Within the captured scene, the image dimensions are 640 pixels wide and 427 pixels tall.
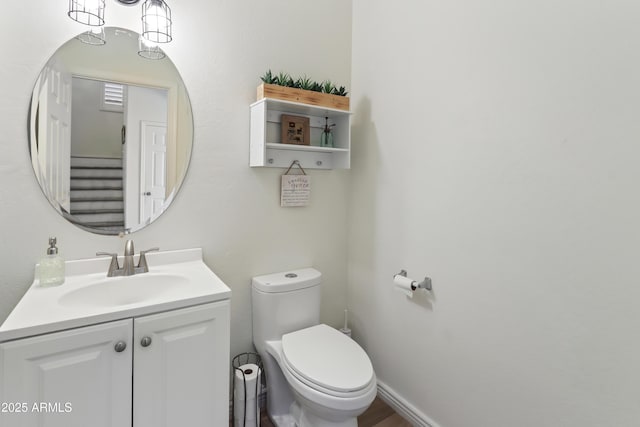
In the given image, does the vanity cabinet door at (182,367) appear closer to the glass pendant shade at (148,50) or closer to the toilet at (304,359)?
the toilet at (304,359)

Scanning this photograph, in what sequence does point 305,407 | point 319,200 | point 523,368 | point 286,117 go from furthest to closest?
point 319,200 < point 286,117 < point 305,407 < point 523,368

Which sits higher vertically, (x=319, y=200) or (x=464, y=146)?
(x=464, y=146)

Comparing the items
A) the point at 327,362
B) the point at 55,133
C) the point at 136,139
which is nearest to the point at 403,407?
the point at 327,362

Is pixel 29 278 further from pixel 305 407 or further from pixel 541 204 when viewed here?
pixel 541 204

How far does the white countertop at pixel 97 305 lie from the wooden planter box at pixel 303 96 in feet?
2.77

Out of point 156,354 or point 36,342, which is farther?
point 156,354

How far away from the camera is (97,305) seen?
1.28 meters

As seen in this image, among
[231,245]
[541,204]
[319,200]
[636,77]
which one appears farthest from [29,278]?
[636,77]

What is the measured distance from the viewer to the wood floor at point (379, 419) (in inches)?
67.6

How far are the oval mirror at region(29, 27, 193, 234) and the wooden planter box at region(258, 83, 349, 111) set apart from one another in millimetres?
369

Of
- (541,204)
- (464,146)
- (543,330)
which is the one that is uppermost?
(464,146)

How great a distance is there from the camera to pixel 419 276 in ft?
5.45

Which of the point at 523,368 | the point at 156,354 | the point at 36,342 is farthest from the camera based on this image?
the point at 523,368

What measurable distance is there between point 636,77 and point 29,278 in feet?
7.09
